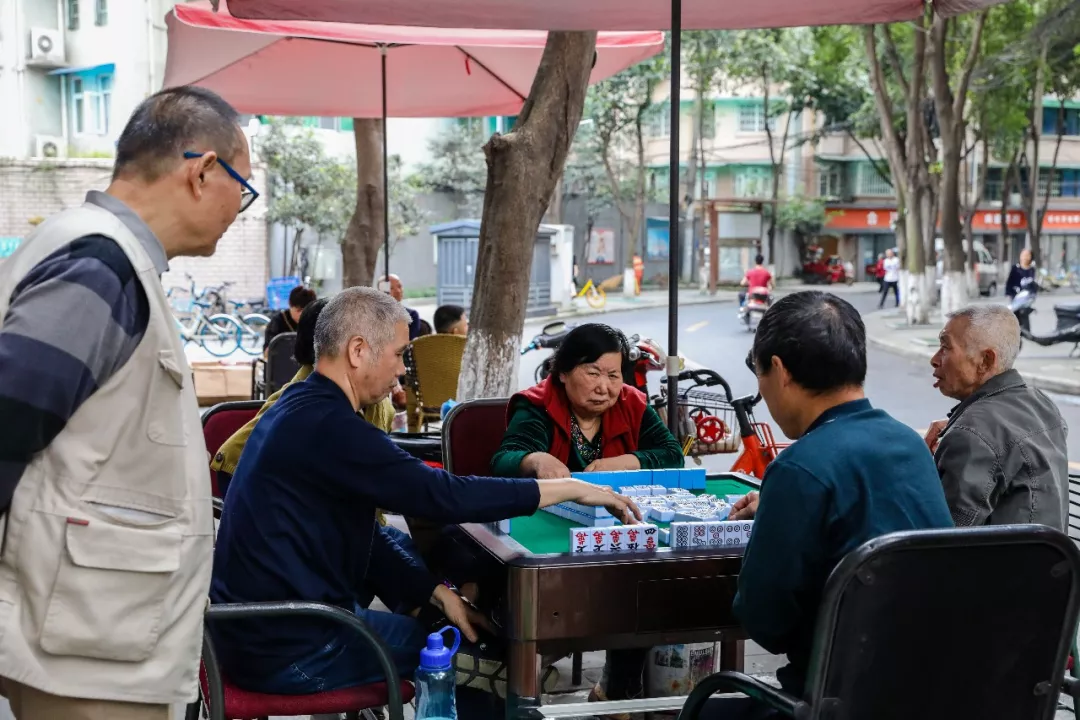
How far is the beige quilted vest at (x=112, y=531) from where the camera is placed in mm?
1816

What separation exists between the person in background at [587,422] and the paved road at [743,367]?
3.93m

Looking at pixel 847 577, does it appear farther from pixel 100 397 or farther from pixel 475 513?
pixel 100 397

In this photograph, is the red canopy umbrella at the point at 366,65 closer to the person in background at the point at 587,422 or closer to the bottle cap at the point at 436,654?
the person in background at the point at 587,422

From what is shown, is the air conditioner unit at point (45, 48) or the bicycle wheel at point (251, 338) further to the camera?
the air conditioner unit at point (45, 48)

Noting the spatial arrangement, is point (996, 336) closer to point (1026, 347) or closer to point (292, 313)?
point (292, 313)

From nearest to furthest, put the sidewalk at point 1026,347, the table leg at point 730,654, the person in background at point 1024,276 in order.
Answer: the table leg at point 730,654 → the sidewalk at point 1026,347 → the person in background at point 1024,276

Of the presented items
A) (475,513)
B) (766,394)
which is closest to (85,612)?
(475,513)

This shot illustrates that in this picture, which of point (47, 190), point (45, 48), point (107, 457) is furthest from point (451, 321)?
point (45, 48)

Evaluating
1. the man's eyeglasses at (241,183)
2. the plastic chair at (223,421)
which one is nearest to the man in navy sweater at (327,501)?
the man's eyeglasses at (241,183)

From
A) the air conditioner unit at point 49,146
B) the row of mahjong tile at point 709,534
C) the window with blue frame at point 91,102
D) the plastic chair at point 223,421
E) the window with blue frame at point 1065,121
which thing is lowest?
the row of mahjong tile at point 709,534

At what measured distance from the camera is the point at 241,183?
2.10 m

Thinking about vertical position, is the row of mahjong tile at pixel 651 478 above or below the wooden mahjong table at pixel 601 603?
above

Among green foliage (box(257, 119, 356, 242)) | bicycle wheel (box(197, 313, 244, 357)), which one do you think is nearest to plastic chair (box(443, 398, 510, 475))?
bicycle wheel (box(197, 313, 244, 357))

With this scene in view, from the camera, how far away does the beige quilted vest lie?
1.82 m
